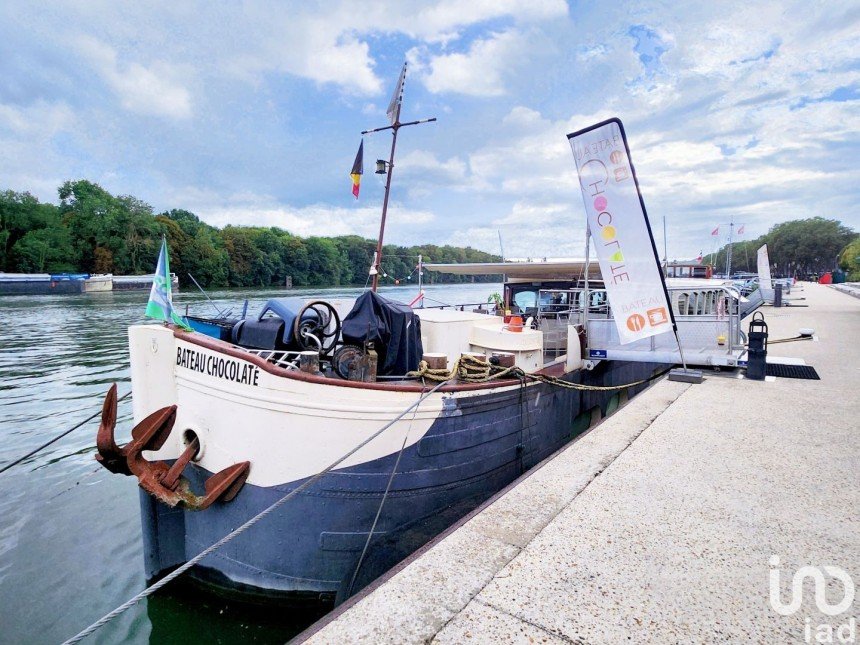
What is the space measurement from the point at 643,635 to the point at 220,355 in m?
3.84

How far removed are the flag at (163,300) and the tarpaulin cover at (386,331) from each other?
186cm

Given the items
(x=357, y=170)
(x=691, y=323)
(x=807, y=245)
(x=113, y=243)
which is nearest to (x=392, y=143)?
(x=357, y=170)

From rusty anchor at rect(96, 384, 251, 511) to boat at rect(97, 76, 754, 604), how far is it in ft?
0.04

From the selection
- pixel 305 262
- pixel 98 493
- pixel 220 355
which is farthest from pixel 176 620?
pixel 305 262

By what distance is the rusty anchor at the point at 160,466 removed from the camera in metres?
4.20

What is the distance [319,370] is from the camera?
4867 mm

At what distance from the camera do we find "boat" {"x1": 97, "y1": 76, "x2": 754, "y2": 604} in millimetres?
4199

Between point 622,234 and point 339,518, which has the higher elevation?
point 622,234

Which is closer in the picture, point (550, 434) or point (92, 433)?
point (550, 434)

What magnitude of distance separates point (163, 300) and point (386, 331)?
2.63 meters

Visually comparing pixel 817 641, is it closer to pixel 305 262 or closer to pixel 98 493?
pixel 98 493

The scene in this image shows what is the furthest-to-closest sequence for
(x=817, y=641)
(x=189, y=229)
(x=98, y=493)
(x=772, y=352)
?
1. (x=189, y=229)
2. (x=772, y=352)
3. (x=98, y=493)
4. (x=817, y=641)

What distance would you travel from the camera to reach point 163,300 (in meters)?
5.36

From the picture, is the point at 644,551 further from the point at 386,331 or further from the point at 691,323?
the point at 691,323
